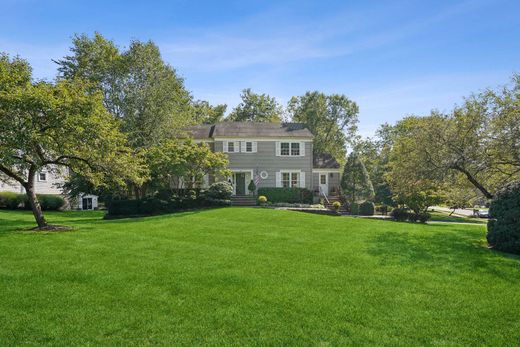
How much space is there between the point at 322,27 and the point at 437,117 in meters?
5.86

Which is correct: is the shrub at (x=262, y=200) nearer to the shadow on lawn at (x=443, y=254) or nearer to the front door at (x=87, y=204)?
the front door at (x=87, y=204)

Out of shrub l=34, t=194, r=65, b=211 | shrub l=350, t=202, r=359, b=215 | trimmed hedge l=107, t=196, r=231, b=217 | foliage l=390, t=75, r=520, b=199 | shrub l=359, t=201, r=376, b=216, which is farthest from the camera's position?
shrub l=350, t=202, r=359, b=215

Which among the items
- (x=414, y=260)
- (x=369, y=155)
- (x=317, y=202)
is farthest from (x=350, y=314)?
(x=369, y=155)

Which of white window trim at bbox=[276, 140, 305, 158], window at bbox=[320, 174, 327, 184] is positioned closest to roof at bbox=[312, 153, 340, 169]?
window at bbox=[320, 174, 327, 184]

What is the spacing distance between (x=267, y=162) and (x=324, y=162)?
708 cm

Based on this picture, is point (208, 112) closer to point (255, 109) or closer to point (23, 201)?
point (255, 109)

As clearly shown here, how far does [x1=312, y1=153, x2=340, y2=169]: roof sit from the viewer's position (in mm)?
33812

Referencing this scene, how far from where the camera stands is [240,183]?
3066cm

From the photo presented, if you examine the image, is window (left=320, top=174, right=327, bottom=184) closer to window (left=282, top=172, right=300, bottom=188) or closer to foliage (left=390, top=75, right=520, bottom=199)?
window (left=282, top=172, right=300, bottom=188)

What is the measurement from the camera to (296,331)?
4.49 m

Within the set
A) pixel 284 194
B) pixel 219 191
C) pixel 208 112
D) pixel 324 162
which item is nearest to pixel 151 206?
pixel 219 191

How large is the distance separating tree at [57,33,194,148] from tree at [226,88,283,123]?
23.1 meters

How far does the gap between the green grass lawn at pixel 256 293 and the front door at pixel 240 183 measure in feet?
66.2

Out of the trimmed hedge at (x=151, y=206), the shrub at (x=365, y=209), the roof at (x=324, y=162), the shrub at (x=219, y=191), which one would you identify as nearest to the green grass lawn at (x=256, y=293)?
the trimmed hedge at (x=151, y=206)
